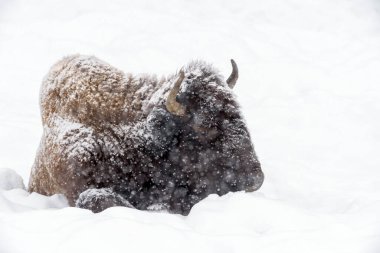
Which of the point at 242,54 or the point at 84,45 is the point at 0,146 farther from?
the point at 242,54

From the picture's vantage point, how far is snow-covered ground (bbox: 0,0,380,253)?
2.70m

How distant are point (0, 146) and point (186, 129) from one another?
12.7ft

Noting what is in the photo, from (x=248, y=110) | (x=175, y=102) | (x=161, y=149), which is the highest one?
(x=175, y=102)

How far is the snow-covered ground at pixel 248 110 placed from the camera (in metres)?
2.70

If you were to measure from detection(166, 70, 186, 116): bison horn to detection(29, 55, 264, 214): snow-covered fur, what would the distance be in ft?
0.27

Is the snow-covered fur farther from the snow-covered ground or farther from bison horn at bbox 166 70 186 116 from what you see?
the snow-covered ground

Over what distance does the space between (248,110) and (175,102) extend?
5.62 meters

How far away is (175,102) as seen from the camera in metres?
4.10

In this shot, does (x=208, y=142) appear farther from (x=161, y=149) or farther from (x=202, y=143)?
(x=161, y=149)

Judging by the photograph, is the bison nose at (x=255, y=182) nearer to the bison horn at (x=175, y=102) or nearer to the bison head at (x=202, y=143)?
the bison head at (x=202, y=143)

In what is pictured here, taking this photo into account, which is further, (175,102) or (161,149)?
(161,149)

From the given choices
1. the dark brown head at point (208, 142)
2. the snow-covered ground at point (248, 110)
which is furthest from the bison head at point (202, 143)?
the snow-covered ground at point (248, 110)

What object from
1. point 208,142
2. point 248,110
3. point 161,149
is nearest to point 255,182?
point 208,142

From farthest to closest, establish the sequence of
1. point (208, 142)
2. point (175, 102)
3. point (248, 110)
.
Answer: point (248, 110)
point (208, 142)
point (175, 102)
